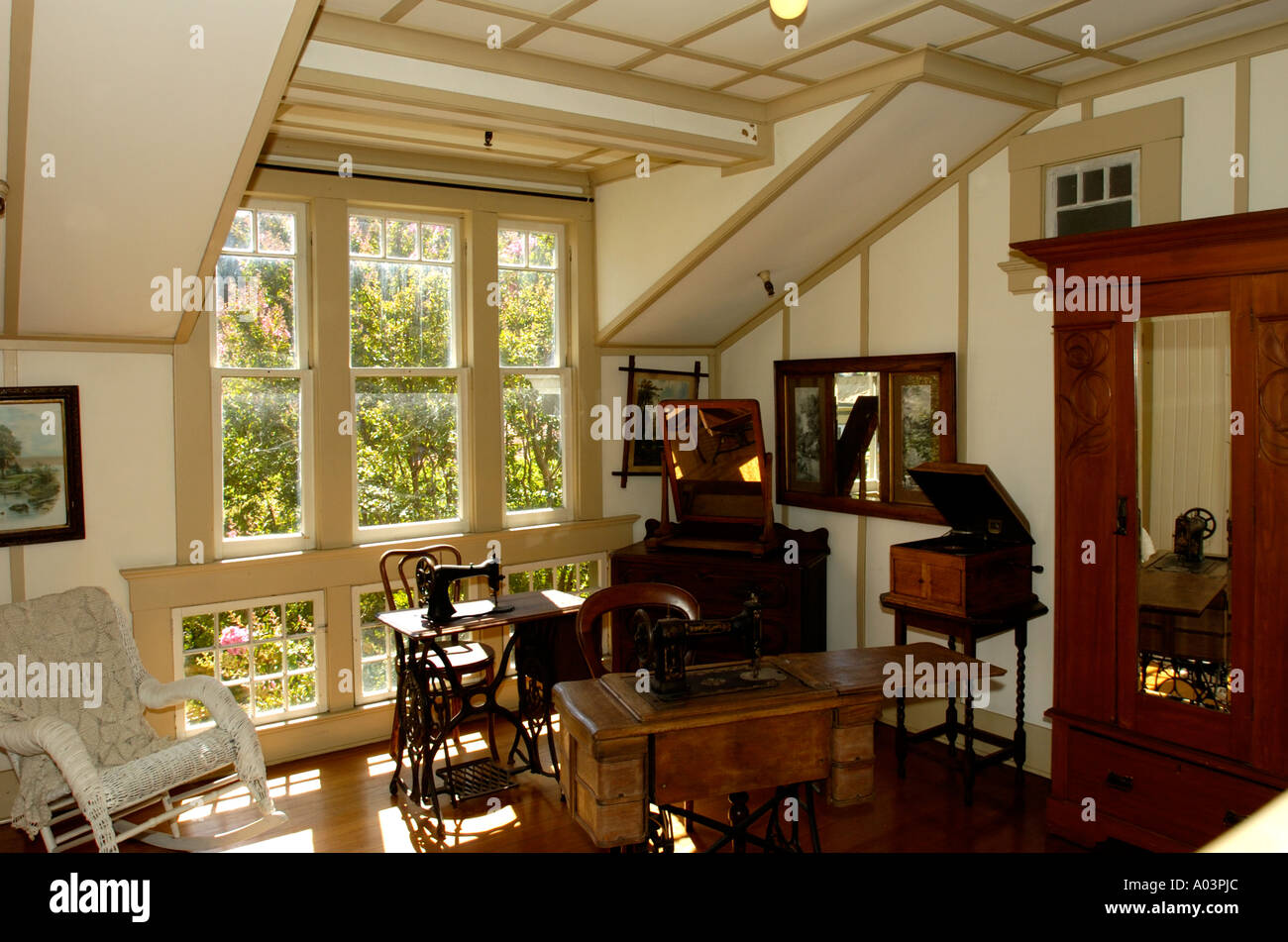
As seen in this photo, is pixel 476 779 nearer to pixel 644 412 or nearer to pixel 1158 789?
pixel 644 412

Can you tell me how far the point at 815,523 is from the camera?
6309 millimetres

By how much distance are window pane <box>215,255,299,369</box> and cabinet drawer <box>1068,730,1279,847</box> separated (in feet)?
15.6

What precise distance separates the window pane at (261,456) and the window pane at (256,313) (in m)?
0.13

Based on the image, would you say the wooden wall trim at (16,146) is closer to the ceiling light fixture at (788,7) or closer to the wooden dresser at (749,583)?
the ceiling light fixture at (788,7)

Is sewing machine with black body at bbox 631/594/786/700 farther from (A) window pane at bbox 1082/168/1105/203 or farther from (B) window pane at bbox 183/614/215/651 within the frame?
(B) window pane at bbox 183/614/215/651

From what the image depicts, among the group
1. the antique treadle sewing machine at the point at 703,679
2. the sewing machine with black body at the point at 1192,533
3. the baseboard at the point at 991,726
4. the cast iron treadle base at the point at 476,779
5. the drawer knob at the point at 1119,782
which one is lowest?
the cast iron treadle base at the point at 476,779

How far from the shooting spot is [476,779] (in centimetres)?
504

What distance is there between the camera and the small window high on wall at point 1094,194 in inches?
178

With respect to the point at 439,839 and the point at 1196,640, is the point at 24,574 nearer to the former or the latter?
the point at 439,839

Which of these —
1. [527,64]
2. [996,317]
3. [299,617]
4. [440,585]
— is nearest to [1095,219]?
[996,317]

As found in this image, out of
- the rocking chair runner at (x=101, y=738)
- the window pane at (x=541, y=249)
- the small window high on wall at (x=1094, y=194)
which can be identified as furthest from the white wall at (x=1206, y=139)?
the rocking chair runner at (x=101, y=738)

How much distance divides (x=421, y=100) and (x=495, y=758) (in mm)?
3531

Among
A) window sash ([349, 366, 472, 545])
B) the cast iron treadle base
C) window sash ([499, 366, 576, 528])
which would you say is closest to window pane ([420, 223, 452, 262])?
window sash ([349, 366, 472, 545])
